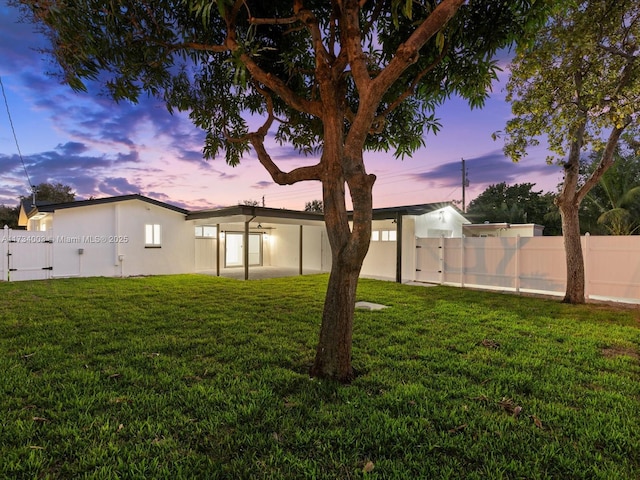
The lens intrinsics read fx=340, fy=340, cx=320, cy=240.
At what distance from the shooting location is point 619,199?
58.5 feet

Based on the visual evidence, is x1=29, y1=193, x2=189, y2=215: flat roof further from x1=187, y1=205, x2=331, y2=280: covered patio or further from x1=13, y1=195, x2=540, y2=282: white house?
x1=187, y1=205, x2=331, y2=280: covered patio

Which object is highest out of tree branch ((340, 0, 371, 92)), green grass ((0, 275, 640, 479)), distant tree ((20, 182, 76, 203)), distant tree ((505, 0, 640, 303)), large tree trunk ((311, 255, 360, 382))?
distant tree ((20, 182, 76, 203))

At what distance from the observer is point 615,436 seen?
244 cm

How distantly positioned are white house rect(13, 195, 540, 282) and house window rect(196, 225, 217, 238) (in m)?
0.04

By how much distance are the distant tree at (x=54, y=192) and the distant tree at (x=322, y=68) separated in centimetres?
3459

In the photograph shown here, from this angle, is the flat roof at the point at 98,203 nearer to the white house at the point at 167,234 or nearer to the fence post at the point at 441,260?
the white house at the point at 167,234

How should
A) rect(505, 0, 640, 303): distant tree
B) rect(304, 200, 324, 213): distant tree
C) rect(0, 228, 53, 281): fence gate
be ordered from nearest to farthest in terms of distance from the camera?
1. rect(505, 0, 640, 303): distant tree
2. rect(0, 228, 53, 281): fence gate
3. rect(304, 200, 324, 213): distant tree

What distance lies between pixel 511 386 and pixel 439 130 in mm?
3863

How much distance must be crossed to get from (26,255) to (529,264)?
16104 mm

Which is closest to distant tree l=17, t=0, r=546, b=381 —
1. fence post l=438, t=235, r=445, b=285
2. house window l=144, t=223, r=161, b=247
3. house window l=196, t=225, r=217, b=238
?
fence post l=438, t=235, r=445, b=285

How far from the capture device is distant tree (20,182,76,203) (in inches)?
1297

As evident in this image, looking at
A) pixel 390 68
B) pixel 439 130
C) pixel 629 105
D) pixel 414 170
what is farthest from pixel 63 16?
pixel 414 170

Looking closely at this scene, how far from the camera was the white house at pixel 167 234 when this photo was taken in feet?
40.2

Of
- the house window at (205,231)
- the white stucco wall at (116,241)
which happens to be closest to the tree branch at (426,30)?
the white stucco wall at (116,241)
